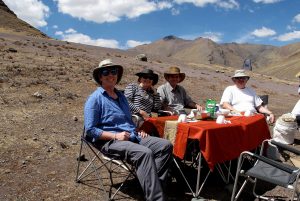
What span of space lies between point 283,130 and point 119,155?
465 cm

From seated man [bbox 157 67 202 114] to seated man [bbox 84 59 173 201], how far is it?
1.70 m

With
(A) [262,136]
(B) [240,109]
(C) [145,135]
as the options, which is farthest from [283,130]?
(C) [145,135]

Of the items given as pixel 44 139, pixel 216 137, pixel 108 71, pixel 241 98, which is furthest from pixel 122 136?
pixel 241 98

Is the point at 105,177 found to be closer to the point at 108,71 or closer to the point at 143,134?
the point at 143,134

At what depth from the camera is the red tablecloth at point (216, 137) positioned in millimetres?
4617

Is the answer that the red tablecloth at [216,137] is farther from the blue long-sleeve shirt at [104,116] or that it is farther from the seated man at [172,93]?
the seated man at [172,93]

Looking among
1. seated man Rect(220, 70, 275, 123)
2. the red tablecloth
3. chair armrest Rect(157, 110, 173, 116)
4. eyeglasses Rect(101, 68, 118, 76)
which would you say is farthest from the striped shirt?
seated man Rect(220, 70, 275, 123)

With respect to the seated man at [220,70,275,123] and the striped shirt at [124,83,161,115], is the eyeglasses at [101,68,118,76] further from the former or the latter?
the seated man at [220,70,275,123]

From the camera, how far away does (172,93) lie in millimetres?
6898

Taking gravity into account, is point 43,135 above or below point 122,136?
below

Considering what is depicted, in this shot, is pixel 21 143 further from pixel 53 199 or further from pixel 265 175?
pixel 265 175

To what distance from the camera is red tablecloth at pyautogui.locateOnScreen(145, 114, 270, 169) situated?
182 inches

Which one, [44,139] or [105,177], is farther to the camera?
[44,139]

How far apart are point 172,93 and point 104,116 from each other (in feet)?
7.49
